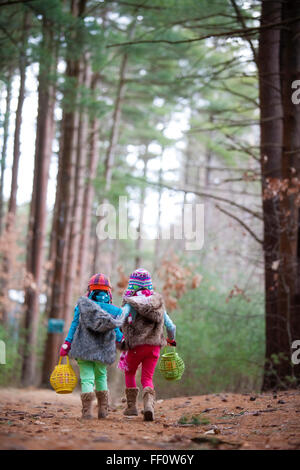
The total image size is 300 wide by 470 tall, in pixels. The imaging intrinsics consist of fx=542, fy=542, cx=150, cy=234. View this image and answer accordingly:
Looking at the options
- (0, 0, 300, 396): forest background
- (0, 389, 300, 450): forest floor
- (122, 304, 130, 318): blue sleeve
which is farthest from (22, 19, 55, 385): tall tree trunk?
(122, 304, 130, 318): blue sleeve

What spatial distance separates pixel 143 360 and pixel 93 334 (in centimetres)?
68

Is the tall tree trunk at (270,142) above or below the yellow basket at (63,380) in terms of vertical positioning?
above

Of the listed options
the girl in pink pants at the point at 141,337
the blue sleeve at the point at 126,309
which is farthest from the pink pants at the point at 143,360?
the blue sleeve at the point at 126,309

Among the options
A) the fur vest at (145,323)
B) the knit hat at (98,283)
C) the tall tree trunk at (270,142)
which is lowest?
the fur vest at (145,323)

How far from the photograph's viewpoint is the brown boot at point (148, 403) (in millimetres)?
5914

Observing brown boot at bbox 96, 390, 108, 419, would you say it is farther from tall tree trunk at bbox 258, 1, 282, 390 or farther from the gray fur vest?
tall tree trunk at bbox 258, 1, 282, 390

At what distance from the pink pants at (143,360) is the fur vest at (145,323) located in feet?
0.27

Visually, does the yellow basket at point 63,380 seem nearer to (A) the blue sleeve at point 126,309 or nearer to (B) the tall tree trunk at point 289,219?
(A) the blue sleeve at point 126,309

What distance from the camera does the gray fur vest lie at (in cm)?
602

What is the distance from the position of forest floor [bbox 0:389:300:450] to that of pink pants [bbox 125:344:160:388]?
46 centimetres

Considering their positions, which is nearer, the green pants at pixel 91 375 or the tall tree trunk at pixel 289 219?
the green pants at pixel 91 375

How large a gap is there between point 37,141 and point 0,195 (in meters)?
6.55

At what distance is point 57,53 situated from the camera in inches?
526

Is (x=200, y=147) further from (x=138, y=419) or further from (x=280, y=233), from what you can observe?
(x=138, y=419)
